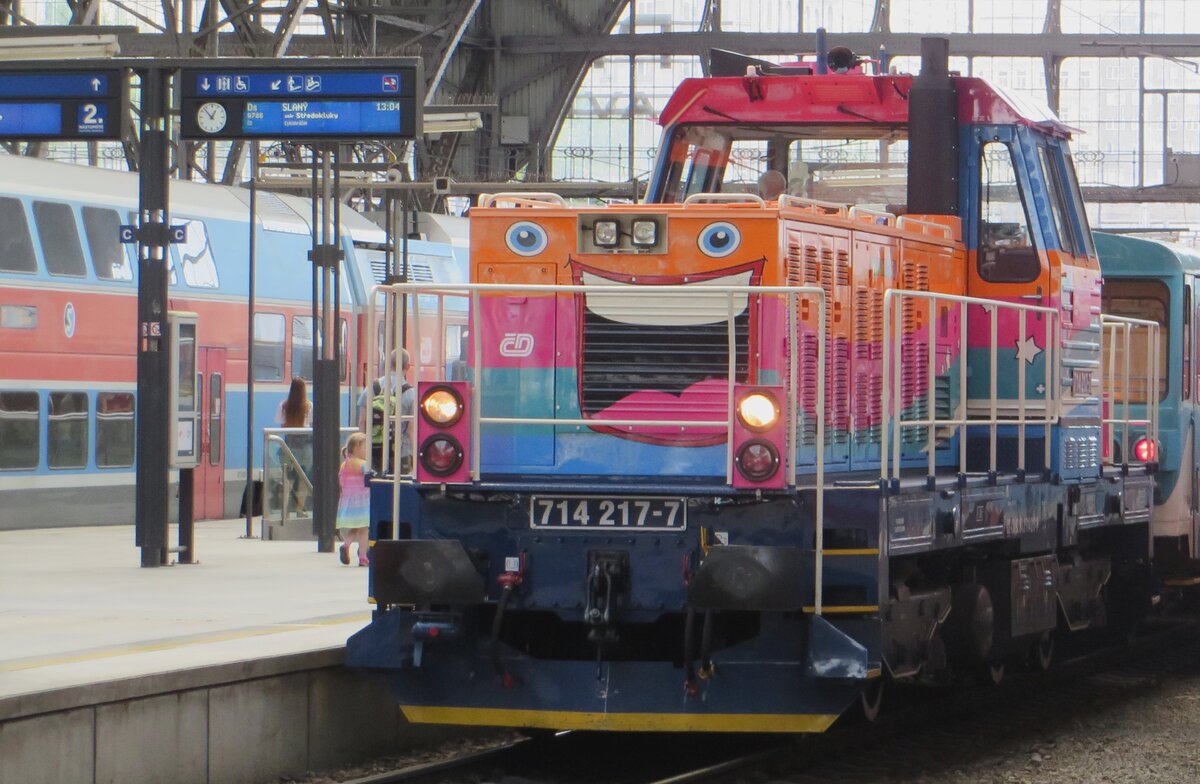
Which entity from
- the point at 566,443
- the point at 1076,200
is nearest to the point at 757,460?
the point at 566,443

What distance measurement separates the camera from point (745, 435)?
25.0 feet

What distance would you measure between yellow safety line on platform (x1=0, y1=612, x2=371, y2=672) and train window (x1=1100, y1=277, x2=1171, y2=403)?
593 centimetres

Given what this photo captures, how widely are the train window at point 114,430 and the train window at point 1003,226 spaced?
44.2 ft

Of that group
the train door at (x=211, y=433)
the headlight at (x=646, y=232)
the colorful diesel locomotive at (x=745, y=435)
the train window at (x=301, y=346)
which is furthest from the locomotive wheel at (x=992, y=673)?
the train window at (x=301, y=346)

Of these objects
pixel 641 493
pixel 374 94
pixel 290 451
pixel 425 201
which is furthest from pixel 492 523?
pixel 425 201

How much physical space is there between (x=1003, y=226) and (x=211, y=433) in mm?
14565

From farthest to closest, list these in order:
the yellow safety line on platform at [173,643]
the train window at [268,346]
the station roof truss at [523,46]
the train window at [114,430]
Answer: the station roof truss at [523,46] → the train window at [268,346] → the train window at [114,430] → the yellow safety line on platform at [173,643]

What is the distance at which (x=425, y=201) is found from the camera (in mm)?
38688

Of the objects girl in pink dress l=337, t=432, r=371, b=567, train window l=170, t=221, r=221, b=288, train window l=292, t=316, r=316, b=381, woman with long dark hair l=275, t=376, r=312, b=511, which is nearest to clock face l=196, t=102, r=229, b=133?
girl in pink dress l=337, t=432, r=371, b=567

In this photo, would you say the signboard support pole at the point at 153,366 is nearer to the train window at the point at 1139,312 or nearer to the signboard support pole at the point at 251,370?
the signboard support pole at the point at 251,370

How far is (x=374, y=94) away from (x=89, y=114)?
2.20m

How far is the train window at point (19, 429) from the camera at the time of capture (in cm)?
1980

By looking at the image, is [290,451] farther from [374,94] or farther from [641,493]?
[641,493]

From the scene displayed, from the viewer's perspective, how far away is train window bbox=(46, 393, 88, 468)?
2038 centimetres
